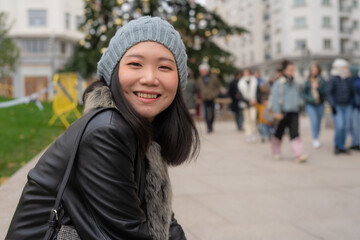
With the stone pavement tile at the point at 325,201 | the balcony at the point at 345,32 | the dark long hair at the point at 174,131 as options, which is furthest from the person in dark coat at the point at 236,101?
the balcony at the point at 345,32

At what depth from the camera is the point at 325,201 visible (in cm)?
461

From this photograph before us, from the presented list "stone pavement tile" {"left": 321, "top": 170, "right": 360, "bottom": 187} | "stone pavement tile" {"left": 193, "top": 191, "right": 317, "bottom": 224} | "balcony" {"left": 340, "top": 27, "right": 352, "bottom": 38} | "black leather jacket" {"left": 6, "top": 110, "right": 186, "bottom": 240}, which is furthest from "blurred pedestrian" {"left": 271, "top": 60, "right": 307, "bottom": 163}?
"balcony" {"left": 340, "top": 27, "right": 352, "bottom": 38}

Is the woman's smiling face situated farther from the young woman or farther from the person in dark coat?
the person in dark coat

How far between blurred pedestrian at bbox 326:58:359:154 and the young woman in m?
6.96

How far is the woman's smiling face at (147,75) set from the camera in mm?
1703

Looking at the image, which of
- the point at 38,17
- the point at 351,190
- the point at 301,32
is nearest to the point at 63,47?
the point at 38,17

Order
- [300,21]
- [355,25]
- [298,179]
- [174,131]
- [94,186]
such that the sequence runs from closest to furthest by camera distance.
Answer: [94,186]
[174,131]
[298,179]
[300,21]
[355,25]

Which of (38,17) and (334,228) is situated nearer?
(334,228)

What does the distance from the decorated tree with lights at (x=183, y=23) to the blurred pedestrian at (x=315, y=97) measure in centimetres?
814

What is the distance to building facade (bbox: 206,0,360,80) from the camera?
51750 millimetres

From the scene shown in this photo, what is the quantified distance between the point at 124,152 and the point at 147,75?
0.39 m

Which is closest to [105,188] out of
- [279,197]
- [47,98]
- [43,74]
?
[279,197]

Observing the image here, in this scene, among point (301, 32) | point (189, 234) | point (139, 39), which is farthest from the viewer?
point (301, 32)

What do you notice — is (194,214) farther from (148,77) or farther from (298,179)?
(148,77)
